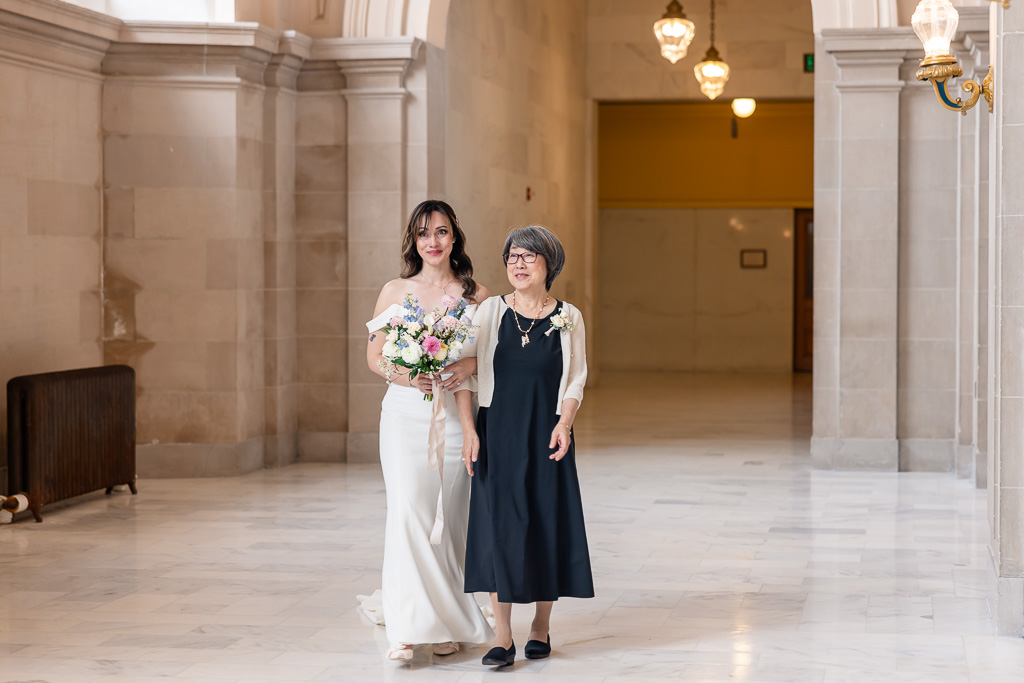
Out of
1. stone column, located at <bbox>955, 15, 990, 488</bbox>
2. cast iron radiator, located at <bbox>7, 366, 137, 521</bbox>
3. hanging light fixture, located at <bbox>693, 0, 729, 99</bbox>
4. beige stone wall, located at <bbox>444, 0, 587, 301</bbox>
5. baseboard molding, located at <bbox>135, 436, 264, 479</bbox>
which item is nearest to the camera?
cast iron radiator, located at <bbox>7, 366, 137, 521</bbox>

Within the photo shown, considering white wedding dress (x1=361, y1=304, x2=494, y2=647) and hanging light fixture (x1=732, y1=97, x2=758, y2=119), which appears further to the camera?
hanging light fixture (x1=732, y1=97, x2=758, y2=119)

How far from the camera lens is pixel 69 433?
8.98 metres

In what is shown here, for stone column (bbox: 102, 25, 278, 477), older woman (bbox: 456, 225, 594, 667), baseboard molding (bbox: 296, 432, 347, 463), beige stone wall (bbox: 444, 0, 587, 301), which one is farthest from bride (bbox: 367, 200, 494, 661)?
A: beige stone wall (bbox: 444, 0, 587, 301)

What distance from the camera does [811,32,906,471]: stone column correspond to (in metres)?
10.5

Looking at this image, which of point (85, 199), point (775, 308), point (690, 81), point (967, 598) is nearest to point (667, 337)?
point (775, 308)

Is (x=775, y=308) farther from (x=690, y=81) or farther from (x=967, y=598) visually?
(x=967, y=598)

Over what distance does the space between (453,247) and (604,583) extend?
208 cm

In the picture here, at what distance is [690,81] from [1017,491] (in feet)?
42.3

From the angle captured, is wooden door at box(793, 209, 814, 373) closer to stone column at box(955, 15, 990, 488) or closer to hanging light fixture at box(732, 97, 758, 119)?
hanging light fixture at box(732, 97, 758, 119)

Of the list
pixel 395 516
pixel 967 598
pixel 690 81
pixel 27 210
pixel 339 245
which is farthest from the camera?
pixel 690 81

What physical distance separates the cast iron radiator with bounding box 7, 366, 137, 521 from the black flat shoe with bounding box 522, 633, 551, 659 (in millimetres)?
4432

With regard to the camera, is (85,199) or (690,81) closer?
(85,199)

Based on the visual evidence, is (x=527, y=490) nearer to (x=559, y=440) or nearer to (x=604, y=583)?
(x=559, y=440)

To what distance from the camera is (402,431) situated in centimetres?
541
